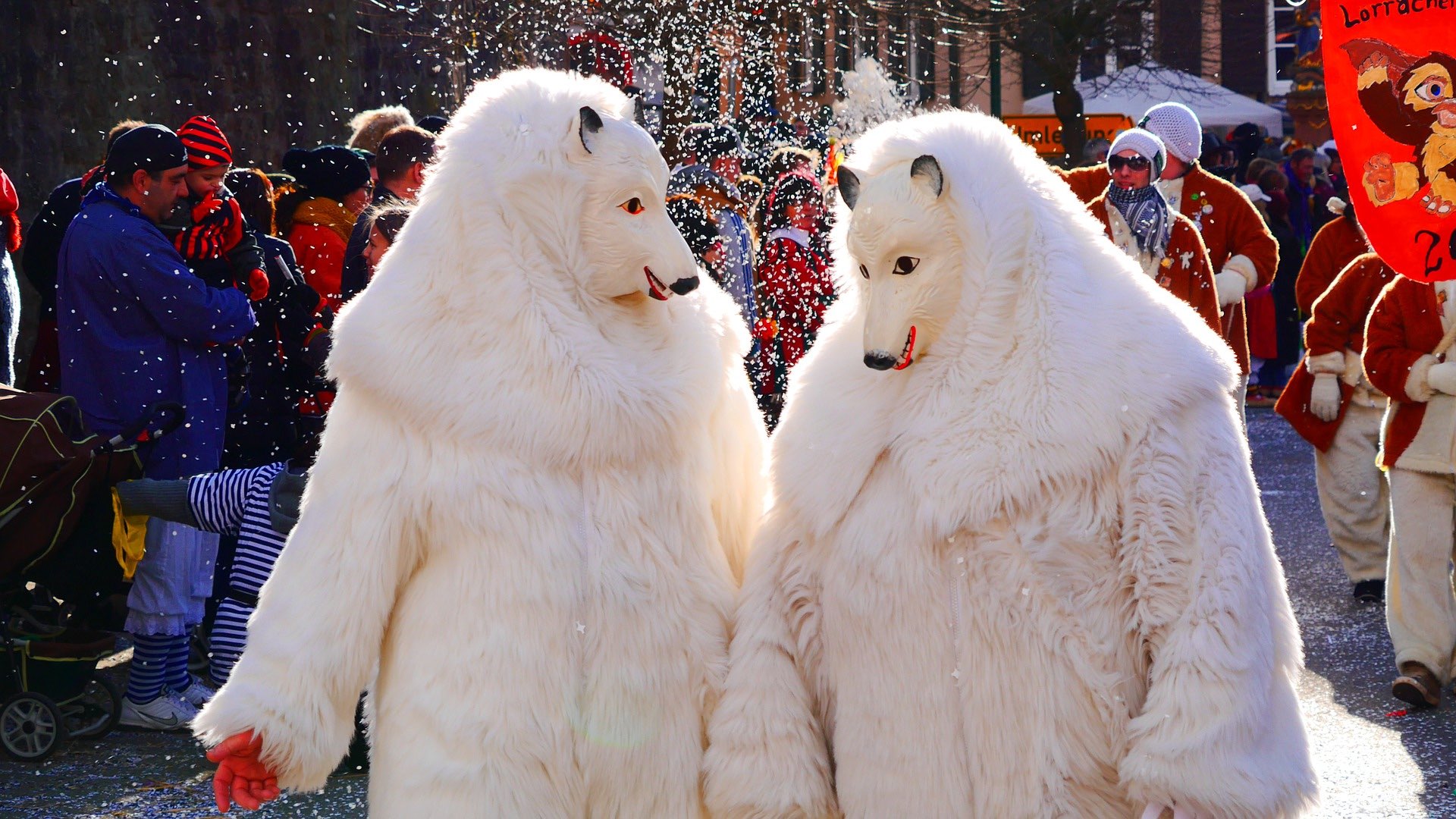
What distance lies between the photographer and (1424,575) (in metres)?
5.78

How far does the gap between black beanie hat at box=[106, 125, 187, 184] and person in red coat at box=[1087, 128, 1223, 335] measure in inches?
145

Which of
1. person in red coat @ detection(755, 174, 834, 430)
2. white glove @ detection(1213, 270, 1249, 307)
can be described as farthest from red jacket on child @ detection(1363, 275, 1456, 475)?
person in red coat @ detection(755, 174, 834, 430)

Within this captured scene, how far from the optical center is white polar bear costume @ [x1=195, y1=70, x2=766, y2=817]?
2684 millimetres

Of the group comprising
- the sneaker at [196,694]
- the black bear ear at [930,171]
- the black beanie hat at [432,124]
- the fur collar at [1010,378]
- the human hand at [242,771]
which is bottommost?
the sneaker at [196,694]

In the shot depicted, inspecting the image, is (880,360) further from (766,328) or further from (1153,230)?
(766,328)

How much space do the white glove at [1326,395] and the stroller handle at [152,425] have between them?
4.81m

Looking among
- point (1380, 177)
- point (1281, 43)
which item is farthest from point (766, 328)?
point (1281, 43)

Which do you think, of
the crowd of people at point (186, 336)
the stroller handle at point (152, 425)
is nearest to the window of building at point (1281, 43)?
the crowd of people at point (186, 336)

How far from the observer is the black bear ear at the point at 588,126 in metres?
2.79

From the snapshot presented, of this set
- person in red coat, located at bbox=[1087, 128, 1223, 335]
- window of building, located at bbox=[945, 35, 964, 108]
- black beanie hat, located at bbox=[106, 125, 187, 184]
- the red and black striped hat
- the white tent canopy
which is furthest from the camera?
window of building, located at bbox=[945, 35, 964, 108]

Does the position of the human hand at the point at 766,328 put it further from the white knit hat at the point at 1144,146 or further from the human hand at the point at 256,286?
the human hand at the point at 256,286

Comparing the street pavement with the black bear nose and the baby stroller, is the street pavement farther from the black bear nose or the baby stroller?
the black bear nose

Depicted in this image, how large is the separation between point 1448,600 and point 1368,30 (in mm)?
2140

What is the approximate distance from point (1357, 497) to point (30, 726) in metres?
5.61
